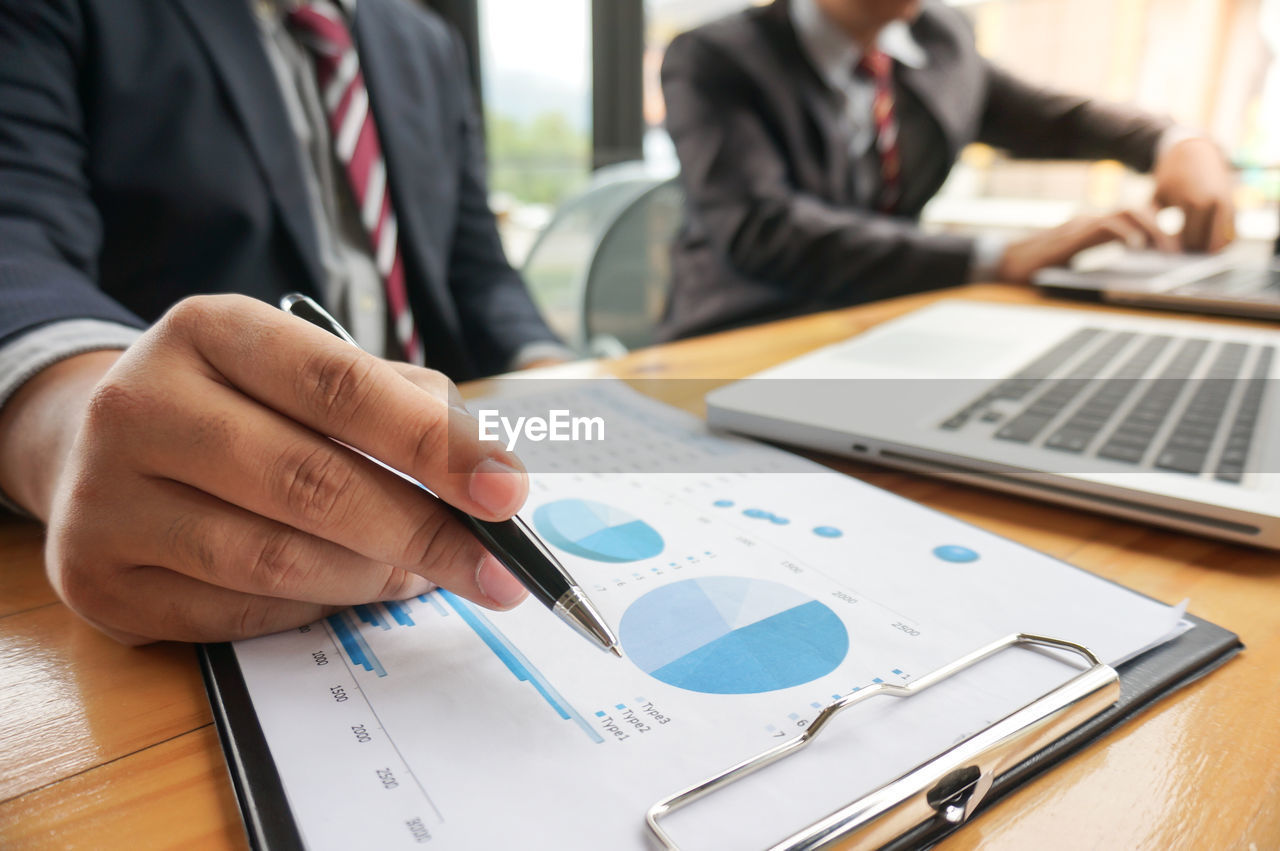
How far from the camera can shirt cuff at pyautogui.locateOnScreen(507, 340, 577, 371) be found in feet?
2.60

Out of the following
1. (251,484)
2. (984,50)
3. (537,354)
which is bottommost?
(537,354)

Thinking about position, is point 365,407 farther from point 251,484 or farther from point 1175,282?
point 1175,282

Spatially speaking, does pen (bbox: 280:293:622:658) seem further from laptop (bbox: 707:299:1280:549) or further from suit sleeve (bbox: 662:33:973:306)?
suit sleeve (bbox: 662:33:973:306)

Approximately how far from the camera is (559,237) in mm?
1189

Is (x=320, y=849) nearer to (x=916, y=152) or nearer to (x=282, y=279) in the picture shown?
(x=282, y=279)

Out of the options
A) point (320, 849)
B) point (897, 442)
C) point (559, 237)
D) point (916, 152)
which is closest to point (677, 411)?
point (897, 442)

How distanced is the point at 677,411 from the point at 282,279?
0.40 metres

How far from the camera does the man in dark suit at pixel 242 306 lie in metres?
0.24

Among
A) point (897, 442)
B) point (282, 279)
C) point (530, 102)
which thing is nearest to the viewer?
point (897, 442)

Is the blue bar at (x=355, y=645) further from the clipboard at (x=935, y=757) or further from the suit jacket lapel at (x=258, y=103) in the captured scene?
the suit jacket lapel at (x=258, y=103)

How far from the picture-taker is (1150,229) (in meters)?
1.02

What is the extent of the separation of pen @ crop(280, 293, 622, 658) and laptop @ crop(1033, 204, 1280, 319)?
82 centimetres

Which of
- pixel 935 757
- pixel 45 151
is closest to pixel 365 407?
pixel 935 757

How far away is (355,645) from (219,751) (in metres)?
0.05
